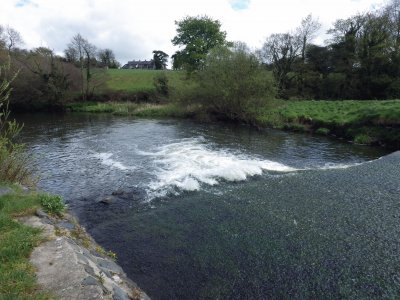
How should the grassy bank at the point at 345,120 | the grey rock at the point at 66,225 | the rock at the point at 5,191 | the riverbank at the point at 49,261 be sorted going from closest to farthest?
the riverbank at the point at 49,261 → the grey rock at the point at 66,225 → the rock at the point at 5,191 → the grassy bank at the point at 345,120

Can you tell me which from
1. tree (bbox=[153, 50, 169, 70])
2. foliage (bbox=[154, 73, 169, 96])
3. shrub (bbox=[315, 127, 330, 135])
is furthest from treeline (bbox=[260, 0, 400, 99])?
tree (bbox=[153, 50, 169, 70])

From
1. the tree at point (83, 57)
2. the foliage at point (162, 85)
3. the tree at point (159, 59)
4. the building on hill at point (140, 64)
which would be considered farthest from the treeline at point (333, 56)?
the building on hill at point (140, 64)

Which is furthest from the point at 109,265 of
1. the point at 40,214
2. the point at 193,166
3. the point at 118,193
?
the point at 193,166

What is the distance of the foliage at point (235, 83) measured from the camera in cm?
3253

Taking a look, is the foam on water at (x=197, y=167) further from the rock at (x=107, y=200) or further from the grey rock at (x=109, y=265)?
the grey rock at (x=109, y=265)

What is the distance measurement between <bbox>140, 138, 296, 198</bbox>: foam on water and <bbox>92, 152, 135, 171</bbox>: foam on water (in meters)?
1.89

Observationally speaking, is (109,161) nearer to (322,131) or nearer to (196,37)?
(322,131)

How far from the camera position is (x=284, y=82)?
2108 inches

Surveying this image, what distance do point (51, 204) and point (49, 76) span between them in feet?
162

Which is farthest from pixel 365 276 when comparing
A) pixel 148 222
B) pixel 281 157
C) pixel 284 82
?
pixel 284 82

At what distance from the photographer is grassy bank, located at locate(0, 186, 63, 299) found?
5127mm

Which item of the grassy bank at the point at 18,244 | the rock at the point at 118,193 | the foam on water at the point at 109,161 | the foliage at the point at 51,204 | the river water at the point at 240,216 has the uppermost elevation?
the grassy bank at the point at 18,244

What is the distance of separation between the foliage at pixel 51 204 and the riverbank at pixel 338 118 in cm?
2235

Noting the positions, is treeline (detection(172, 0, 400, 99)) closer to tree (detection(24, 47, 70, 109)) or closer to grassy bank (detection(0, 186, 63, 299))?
tree (detection(24, 47, 70, 109))
